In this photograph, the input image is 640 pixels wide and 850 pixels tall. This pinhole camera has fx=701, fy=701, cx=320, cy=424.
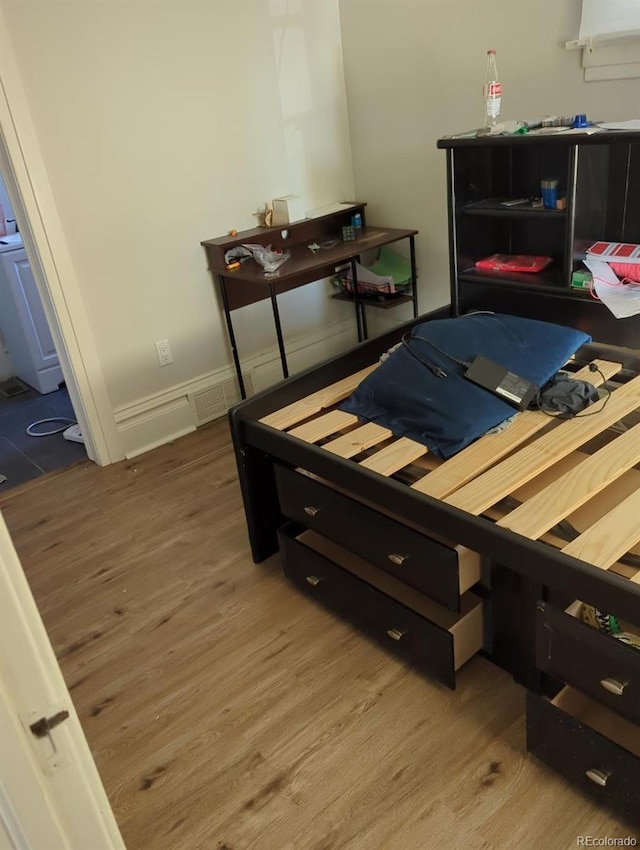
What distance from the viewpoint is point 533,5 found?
2.53 metres

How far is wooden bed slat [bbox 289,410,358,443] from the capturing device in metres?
1.97

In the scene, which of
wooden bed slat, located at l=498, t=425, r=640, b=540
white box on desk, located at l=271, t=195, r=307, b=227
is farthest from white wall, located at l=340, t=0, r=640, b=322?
wooden bed slat, located at l=498, t=425, r=640, b=540

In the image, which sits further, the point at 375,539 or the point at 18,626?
the point at 375,539

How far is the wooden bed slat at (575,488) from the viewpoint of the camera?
1.45 meters

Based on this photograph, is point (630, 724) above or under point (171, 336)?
under

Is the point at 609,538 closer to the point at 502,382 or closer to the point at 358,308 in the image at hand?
the point at 502,382

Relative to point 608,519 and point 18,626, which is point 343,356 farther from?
point 18,626

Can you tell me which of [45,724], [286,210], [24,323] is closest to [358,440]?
[45,724]

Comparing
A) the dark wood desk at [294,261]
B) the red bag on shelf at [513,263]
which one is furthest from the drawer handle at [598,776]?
the dark wood desk at [294,261]

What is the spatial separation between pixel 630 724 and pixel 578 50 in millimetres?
2206

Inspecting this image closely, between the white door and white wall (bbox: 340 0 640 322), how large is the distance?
2522 millimetres

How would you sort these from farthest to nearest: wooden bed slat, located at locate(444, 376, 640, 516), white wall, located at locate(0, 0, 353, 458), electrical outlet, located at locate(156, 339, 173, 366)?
1. electrical outlet, located at locate(156, 339, 173, 366)
2. white wall, located at locate(0, 0, 353, 458)
3. wooden bed slat, located at locate(444, 376, 640, 516)

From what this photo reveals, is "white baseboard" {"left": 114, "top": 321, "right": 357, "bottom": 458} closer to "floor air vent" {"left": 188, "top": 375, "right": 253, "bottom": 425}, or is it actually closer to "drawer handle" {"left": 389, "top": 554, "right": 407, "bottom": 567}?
"floor air vent" {"left": 188, "top": 375, "right": 253, "bottom": 425}

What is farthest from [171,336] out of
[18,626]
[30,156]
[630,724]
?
[18,626]
